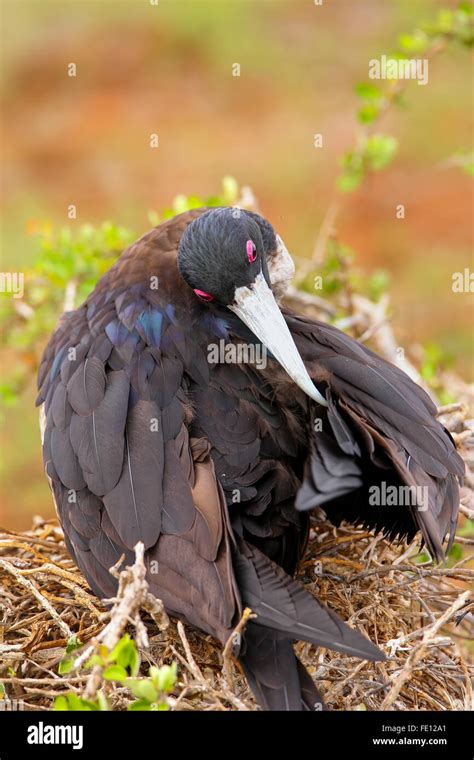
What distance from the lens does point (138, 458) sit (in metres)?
3.06

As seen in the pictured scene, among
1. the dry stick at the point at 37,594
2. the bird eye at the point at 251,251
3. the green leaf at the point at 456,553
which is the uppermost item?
the bird eye at the point at 251,251

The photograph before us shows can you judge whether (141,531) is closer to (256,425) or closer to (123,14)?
(256,425)

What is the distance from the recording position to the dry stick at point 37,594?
10.2 feet

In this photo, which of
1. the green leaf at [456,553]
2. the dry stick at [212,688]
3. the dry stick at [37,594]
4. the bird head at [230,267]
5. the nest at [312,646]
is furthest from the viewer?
the green leaf at [456,553]

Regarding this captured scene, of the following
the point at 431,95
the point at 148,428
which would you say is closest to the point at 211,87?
the point at 431,95

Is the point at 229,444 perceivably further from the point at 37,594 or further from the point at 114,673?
the point at 114,673

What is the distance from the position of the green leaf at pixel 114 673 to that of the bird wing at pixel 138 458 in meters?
0.34

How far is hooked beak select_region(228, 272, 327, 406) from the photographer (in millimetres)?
3135

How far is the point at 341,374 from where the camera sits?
3244mm

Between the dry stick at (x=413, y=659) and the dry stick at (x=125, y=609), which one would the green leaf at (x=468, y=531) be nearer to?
the dry stick at (x=413, y=659)

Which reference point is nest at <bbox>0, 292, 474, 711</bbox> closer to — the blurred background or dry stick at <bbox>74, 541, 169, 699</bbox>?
dry stick at <bbox>74, 541, 169, 699</bbox>

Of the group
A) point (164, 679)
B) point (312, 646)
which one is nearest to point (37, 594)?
point (312, 646)

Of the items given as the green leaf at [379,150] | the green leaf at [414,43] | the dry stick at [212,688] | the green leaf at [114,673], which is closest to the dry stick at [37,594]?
the dry stick at [212,688]

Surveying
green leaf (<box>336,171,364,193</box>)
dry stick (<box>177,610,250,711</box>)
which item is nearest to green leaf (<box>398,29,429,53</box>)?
green leaf (<box>336,171,364,193</box>)
